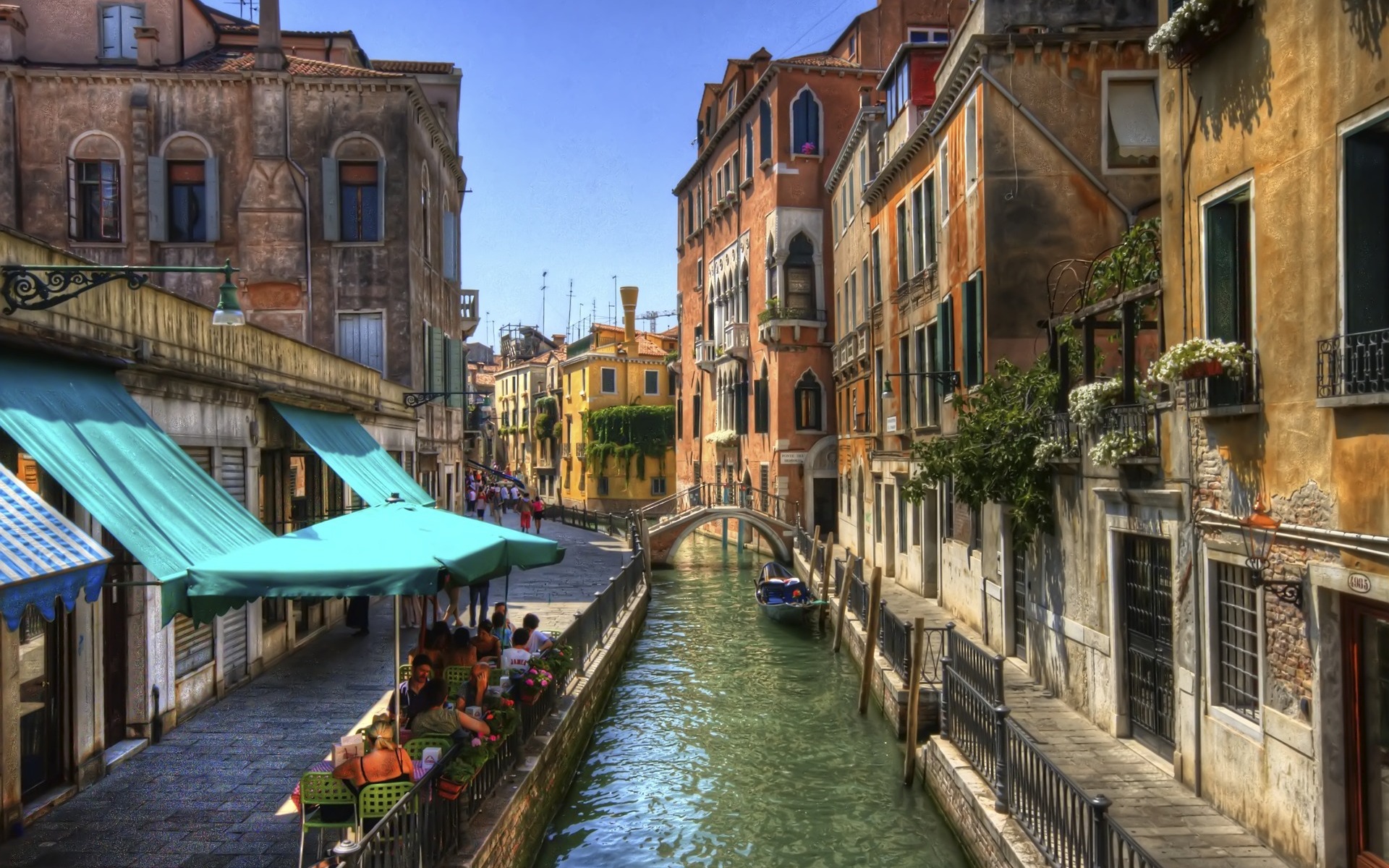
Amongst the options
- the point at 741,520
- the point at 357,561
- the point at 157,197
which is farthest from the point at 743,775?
the point at 741,520

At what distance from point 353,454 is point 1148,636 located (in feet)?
35.8

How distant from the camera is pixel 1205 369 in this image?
7.87 meters

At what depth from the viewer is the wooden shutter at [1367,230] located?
6504mm

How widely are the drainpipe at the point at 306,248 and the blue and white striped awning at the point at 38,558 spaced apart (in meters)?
15.6

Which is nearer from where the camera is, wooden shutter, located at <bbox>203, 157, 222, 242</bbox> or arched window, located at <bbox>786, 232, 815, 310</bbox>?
wooden shutter, located at <bbox>203, 157, 222, 242</bbox>

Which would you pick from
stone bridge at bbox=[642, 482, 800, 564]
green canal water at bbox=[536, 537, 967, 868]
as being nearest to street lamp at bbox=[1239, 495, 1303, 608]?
green canal water at bbox=[536, 537, 967, 868]

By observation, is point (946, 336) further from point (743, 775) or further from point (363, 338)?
point (363, 338)

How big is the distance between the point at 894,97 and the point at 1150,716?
597 inches

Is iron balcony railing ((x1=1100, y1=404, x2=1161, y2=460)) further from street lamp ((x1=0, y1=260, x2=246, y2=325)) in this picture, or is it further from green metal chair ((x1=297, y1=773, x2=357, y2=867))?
street lamp ((x1=0, y1=260, x2=246, y2=325))

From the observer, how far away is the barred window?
802cm

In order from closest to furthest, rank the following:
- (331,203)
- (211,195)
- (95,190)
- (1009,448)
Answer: (1009,448) → (95,190) → (211,195) → (331,203)

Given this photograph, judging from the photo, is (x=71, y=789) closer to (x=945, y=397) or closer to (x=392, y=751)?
(x=392, y=751)

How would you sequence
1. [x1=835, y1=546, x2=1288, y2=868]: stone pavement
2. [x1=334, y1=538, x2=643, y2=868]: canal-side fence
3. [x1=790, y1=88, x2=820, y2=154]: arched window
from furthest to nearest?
[x1=790, y1=88, x2=820, y2=154]: arched window < [x1=835, y1=546, x2=1288, y2=868]: stone pavement < [x1=334, y1=538, x2=643, y2=868]: canal-side fence

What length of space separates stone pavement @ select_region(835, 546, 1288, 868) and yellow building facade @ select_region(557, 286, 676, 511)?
44379 millimetres
